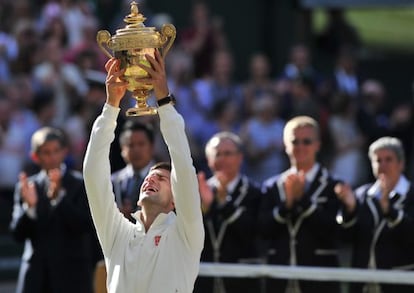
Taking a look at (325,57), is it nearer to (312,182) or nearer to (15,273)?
(15,273)

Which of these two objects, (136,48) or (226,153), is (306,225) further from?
(136,48)

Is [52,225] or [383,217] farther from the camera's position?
[52,225]

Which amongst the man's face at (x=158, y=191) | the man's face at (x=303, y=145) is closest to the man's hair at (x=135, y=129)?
the man's face at (x=303, y=145)

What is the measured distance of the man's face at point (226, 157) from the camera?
1045cm

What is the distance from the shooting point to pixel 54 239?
10672mm

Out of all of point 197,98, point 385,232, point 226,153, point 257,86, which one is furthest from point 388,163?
point 257,86

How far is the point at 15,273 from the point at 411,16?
8.14m

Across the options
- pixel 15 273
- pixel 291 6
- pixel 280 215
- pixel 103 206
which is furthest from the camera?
pixel 291 6

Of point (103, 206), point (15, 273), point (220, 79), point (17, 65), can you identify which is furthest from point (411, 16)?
point (103, 206)

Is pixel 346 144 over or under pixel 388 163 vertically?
over

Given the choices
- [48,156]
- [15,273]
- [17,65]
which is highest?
[17,65]

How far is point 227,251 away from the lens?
34.0 ft

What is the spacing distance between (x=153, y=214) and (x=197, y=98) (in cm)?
776

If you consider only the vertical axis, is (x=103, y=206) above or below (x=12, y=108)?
below
